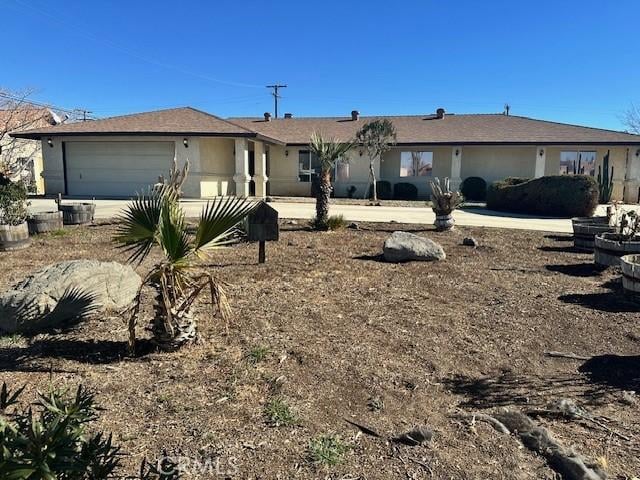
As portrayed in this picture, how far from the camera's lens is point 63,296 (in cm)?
450

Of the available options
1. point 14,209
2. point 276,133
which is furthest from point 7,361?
point 276,133

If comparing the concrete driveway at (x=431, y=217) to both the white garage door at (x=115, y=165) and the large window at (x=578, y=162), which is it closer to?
the white garage door at (x=115, y=165)

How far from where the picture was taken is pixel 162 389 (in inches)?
136

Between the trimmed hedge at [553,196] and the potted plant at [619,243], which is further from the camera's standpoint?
the trimmed hedge at [553,196]

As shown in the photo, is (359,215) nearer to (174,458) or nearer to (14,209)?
(14,209)

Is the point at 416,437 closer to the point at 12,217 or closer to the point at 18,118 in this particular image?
the point at 12,217

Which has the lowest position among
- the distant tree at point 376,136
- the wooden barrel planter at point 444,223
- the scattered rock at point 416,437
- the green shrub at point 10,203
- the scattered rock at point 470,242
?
the scattered rock at point 416,437

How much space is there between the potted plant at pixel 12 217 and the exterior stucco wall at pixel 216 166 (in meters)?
11.7

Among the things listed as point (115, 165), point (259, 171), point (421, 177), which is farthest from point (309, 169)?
point (115, 165)

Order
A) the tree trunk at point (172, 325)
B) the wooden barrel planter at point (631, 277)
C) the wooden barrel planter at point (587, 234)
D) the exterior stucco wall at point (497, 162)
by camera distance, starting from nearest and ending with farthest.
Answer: the tree trunk at point (172, 325) → the wooden barrel planter at point (631, 277) → the wooden barrel planter at point (587, 234) → the exterior stucco wall at point (497, 162)

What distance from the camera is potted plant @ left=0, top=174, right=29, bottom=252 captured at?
819cm

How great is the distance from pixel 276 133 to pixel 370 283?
22.2m

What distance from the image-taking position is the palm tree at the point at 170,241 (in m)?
3.83

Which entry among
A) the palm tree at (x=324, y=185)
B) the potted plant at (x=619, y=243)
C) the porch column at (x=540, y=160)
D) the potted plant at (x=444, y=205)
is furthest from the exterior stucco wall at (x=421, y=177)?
the potted plant at (x=619, y=243)
